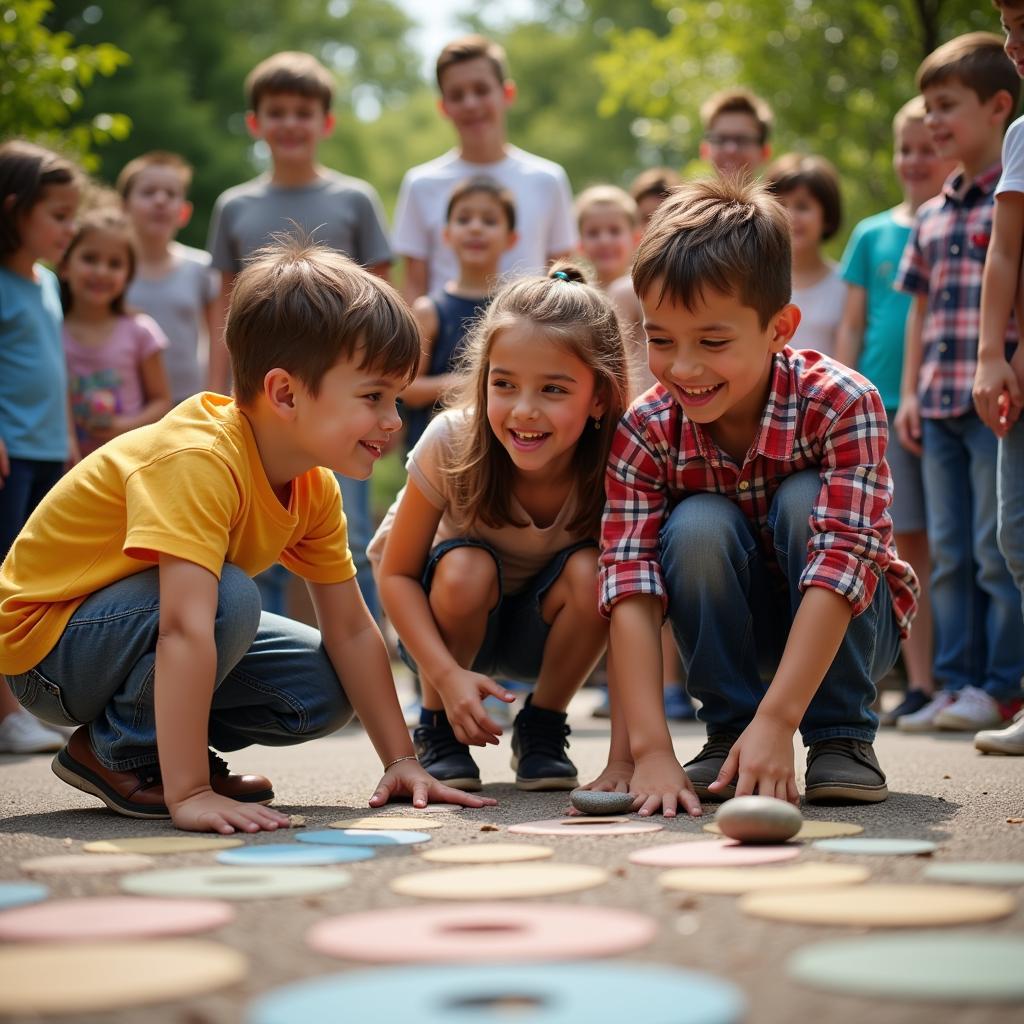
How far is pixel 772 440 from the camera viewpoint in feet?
8.80

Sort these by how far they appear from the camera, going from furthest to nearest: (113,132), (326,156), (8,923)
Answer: (326,156) → (113,132) → (8,923)

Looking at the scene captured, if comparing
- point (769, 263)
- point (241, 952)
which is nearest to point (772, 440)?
point (769, 263)

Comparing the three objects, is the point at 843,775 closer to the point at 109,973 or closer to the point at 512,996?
the point at 512,996

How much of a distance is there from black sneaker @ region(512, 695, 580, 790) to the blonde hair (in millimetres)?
419

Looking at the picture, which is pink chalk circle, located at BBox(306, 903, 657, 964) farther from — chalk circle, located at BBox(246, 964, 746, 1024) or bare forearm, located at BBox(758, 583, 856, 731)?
bare forearm, located at BBox(758, 583, 856, 731)

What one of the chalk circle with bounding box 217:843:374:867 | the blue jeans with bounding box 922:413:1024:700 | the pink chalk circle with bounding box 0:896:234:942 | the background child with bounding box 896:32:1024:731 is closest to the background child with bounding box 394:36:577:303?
the background child with bounding box 896:32:1024:731

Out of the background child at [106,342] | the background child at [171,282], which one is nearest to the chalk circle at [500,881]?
the background child at [106,342]

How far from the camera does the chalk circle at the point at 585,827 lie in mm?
2162

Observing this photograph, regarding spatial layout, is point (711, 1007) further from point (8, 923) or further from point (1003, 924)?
point (8, 923)

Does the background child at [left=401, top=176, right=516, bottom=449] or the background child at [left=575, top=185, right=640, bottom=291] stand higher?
the background child at [left=575, top=185, right=640, bottom=291]

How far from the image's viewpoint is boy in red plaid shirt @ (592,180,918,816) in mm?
2539

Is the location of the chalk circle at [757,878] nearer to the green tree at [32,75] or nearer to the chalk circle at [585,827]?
the chalk circle at [585,827]

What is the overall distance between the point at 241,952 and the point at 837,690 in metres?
1.56

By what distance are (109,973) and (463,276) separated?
375 centimetres
